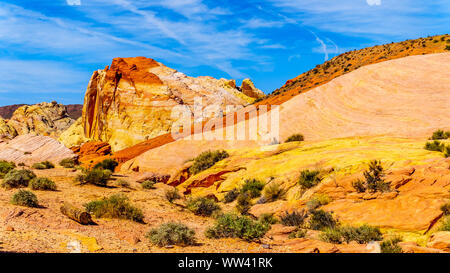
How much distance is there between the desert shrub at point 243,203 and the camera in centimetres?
1601

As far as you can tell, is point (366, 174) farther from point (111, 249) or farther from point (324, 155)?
point (111, 249)

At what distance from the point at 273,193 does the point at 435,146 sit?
7926 millimetres

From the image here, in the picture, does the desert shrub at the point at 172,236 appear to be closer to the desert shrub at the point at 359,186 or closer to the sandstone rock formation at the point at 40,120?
the desert shrub at the point at 359,186

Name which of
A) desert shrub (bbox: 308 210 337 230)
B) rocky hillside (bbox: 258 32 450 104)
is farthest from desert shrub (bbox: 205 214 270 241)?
rocky hillside (bbox: 258 32 450 104)

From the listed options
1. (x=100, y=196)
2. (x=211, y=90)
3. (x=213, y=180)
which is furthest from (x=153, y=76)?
(x=100, y=196)

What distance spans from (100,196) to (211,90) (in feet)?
147

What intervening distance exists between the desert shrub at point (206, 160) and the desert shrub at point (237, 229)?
13.5m

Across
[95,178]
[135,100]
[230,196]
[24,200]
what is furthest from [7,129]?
[24,200]

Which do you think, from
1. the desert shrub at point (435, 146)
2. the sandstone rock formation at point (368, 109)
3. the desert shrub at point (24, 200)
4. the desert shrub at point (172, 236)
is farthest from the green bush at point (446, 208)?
the desert shrub at point (24, 200)

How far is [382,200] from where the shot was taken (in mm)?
12883

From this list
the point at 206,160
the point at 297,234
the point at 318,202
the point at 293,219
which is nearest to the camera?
the point at 297,234

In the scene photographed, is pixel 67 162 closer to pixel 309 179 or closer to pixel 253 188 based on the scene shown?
pixel 253 188

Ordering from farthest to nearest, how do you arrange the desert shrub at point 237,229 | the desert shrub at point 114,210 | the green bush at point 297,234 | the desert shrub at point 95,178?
the desert shrub at point 95,178 < the desert shrub at point 114,210 < the green bush at point 297,234 < the desert shrub at point 237,229

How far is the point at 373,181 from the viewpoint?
45.5ft
